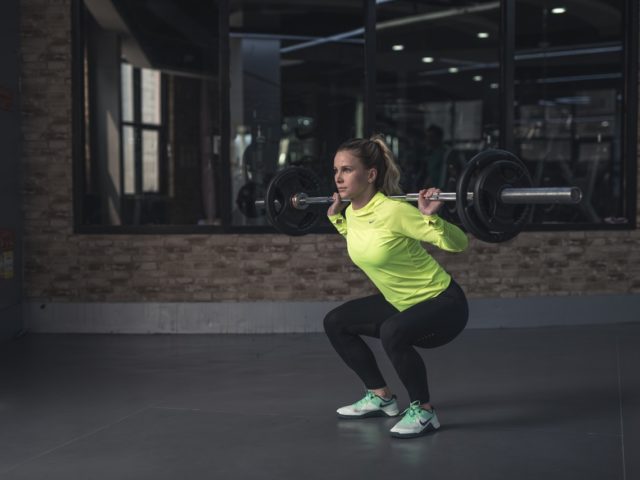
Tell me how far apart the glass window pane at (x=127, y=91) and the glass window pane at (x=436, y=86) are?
A: 2.99m

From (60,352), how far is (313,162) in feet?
11.4

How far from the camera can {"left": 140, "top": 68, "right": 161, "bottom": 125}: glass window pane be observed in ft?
31.2

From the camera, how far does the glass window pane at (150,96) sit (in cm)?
951

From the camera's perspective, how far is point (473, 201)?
4320 mm

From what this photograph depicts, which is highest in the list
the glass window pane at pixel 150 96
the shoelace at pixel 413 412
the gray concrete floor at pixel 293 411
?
the glass window pane at pixel 150 96

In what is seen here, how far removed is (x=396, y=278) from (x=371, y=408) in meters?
0.83

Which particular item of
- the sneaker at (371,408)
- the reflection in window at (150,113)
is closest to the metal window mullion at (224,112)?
the reflection in window at (150,113)

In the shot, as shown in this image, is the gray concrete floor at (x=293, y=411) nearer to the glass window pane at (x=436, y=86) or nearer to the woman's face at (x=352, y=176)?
the woman's face at (x=352, y=176)

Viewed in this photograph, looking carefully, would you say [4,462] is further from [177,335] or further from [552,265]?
[552,265]

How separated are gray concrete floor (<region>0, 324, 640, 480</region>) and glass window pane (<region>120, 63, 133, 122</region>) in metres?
2.42

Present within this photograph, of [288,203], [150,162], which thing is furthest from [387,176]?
[150,162]

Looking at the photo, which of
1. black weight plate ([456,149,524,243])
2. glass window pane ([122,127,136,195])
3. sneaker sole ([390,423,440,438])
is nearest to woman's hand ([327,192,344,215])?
black weight plate ([456,149,524,243])

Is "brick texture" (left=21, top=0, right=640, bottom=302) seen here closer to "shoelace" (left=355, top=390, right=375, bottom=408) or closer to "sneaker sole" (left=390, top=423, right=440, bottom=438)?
"shoelace" (left=355, top=390, right=375, bottom=408)

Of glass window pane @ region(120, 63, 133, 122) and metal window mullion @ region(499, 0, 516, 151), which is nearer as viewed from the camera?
metal window mullion @ region(499, 0, 516, 151)
